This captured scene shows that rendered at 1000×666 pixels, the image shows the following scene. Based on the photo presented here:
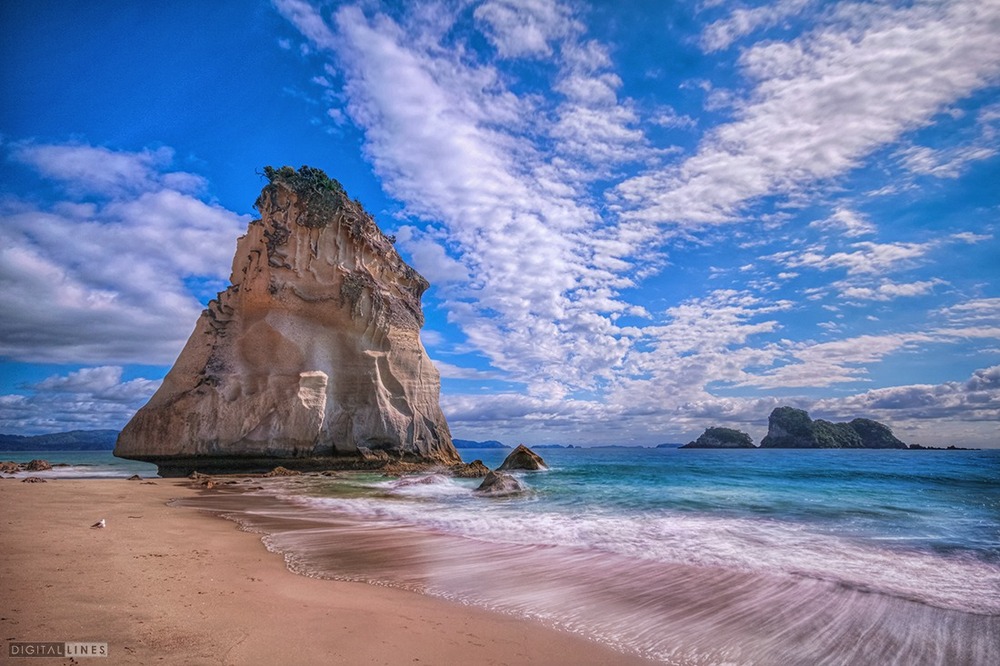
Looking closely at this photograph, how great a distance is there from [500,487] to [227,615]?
12.6 m

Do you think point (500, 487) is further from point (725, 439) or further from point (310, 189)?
point (725, 439)

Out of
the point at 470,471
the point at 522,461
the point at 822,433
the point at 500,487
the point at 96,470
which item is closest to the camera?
the point at 500,487

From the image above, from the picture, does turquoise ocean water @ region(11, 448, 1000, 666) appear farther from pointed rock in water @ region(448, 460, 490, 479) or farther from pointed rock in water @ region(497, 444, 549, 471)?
pointed rock in water @ region(497, 444, 549, 471)

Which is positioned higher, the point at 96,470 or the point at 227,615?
the point at 227,615

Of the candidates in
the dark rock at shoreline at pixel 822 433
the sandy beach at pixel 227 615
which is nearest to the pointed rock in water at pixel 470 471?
the sandy beach at pixel 227 615

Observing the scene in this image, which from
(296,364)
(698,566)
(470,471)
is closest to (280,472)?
(296,364)

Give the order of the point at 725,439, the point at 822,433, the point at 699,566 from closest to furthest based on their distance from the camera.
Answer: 1. the point at 699,566
2. the point at 822,433
3. the point at 725,439

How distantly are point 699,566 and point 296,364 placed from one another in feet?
74.1

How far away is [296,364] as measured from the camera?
24.5m

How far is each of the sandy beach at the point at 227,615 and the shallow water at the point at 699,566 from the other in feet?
1.68

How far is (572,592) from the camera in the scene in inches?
199

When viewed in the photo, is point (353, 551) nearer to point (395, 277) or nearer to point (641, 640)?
point (641, 640)

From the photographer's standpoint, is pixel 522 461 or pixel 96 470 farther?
pixel 522 461

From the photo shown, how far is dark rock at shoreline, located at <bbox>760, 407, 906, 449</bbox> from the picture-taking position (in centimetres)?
9125
